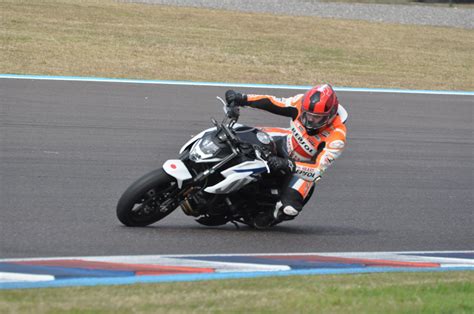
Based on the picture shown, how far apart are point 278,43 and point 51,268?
16794 mm

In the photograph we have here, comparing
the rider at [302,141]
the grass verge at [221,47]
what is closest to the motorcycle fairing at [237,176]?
the rider at [302,141]

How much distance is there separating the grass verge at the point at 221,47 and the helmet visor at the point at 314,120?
10.0 meters

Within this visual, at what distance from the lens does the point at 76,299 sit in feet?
18.0

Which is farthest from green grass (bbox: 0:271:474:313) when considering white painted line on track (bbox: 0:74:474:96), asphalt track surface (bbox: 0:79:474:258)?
white painted line on track (bbox: 0:74:474:96)

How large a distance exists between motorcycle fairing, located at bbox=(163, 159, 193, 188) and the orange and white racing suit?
92 centimetres

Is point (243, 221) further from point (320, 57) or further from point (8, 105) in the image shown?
point (320, 57)

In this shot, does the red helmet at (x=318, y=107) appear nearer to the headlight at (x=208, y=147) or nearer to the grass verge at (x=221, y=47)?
the headlight at (x=208, y=147)

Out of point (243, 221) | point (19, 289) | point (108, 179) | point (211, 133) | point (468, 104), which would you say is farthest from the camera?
point (468, 104)

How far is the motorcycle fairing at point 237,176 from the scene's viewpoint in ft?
A: 24.9

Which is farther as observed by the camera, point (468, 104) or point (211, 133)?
point (468, 104)

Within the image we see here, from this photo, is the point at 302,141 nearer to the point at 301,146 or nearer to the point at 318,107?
the point at 301,146

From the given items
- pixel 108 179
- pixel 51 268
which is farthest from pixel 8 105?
pixel 51 268

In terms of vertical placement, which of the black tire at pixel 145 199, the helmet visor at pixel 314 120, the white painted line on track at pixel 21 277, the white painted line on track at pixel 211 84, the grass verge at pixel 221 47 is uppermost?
the helmet visor at pixel 314 120

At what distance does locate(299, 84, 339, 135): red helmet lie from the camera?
25.5ft
